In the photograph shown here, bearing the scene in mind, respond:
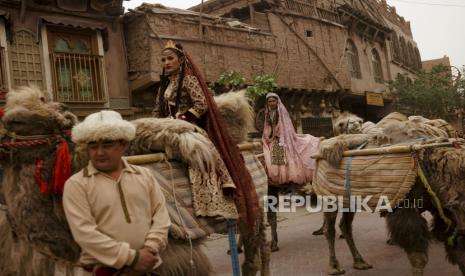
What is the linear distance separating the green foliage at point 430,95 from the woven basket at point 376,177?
18012 millimetres

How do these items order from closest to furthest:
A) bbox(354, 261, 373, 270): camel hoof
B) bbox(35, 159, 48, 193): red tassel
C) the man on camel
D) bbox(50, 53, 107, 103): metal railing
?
the man on camel → bbox(35, 159, 48, 193): red tassel → bbox(354, 261, 373, 270): camel hoof → bbox(50, 53, 107, 103): metal railing

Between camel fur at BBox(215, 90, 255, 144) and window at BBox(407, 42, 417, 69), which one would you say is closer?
camel fur at BBox(215, 90, 255, 144)

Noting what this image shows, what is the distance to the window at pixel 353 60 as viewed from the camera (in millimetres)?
21091

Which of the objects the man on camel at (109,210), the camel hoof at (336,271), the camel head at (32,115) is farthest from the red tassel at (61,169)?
A: the camel hoof at (336,271)

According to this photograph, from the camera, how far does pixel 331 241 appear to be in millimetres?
5668

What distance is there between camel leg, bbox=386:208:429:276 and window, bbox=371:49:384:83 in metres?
20.1

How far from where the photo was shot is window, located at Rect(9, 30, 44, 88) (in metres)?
10.3

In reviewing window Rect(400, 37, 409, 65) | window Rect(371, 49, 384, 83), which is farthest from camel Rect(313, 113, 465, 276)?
window Rect(400, 37, 409, 65)

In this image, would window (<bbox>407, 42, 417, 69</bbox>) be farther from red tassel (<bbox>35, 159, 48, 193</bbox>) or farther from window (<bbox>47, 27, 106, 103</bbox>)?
red tassel (<bbox>35, 159, 48, 193</bbox>)

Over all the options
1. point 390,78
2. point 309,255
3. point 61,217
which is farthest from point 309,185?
point 390,78

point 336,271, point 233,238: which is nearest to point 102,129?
point 233,238

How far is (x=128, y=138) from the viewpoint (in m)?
2.44

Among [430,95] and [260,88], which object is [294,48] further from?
[430,95]

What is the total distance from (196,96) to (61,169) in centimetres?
142
